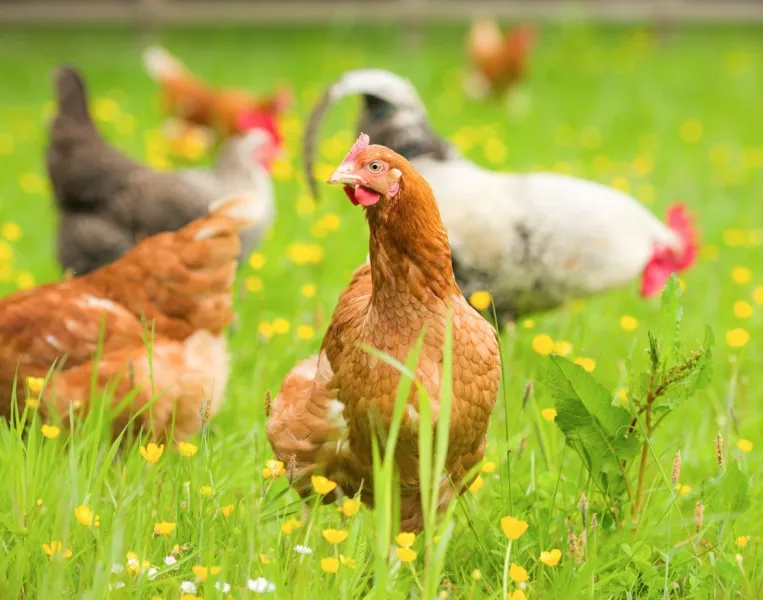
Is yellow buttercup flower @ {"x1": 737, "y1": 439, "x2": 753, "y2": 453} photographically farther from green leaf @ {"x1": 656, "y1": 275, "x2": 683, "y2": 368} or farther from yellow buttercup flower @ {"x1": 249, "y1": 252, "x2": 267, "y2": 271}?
yellow buttercup flower @ {"x1": 249, "y1": 252, "x2": 267, "y2": 271}

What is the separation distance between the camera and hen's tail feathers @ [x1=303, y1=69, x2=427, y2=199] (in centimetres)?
305

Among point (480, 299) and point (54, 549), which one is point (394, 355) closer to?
point (54, 549)

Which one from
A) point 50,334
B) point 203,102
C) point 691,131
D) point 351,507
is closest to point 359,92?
point 50,334

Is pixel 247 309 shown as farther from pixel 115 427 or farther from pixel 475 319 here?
pixel 475 319

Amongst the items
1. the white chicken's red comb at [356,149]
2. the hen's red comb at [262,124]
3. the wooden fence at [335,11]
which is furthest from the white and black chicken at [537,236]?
the wooden fence at [335,11]

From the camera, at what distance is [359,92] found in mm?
3369

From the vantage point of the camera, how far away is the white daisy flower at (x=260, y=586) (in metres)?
1.60

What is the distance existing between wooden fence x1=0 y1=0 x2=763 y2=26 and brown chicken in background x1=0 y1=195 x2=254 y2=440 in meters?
7.51

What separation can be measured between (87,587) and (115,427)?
2.63ft

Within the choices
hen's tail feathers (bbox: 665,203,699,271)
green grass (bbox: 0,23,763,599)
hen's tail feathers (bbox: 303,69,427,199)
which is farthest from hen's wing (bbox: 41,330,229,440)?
hen's tail feathers (bbox: 665,203,699,271)

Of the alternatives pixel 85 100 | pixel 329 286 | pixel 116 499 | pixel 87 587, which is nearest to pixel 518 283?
pixel 329 286

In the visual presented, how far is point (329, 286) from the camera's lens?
3855 millimetres

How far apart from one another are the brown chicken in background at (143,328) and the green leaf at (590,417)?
87 centimetres

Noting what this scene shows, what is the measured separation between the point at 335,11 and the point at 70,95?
672 centimetres
